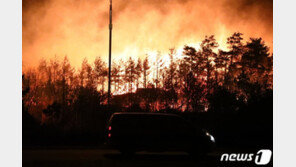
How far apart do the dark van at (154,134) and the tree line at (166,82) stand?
18909 millimetres

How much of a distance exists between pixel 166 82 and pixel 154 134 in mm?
28011

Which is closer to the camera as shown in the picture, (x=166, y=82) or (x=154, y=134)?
(x=154, y=134)

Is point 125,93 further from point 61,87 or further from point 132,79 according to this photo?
point 61,87

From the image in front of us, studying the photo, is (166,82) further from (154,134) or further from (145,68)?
(154,134)

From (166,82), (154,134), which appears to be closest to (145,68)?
(166,82)

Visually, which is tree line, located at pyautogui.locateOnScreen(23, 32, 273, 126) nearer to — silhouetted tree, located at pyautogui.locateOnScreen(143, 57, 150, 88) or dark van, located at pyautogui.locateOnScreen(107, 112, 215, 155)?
silhouetted tree, located at pyautogui.locateOnScreen(143, 57, 150, 88)

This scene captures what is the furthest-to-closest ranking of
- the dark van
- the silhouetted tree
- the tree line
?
1. the silhouetted tree
2. the tree line
3. the dark van

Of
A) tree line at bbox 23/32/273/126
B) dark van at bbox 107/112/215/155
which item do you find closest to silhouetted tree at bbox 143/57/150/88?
tree line at bbox 23/32/273/126

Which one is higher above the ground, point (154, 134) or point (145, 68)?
point (145, 68)

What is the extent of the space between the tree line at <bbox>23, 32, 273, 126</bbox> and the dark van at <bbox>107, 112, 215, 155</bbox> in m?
18.9

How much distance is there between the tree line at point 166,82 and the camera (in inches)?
1603

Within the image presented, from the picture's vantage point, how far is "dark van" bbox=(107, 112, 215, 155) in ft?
54.9

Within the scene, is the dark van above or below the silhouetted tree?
below

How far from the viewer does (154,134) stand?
16891mm
